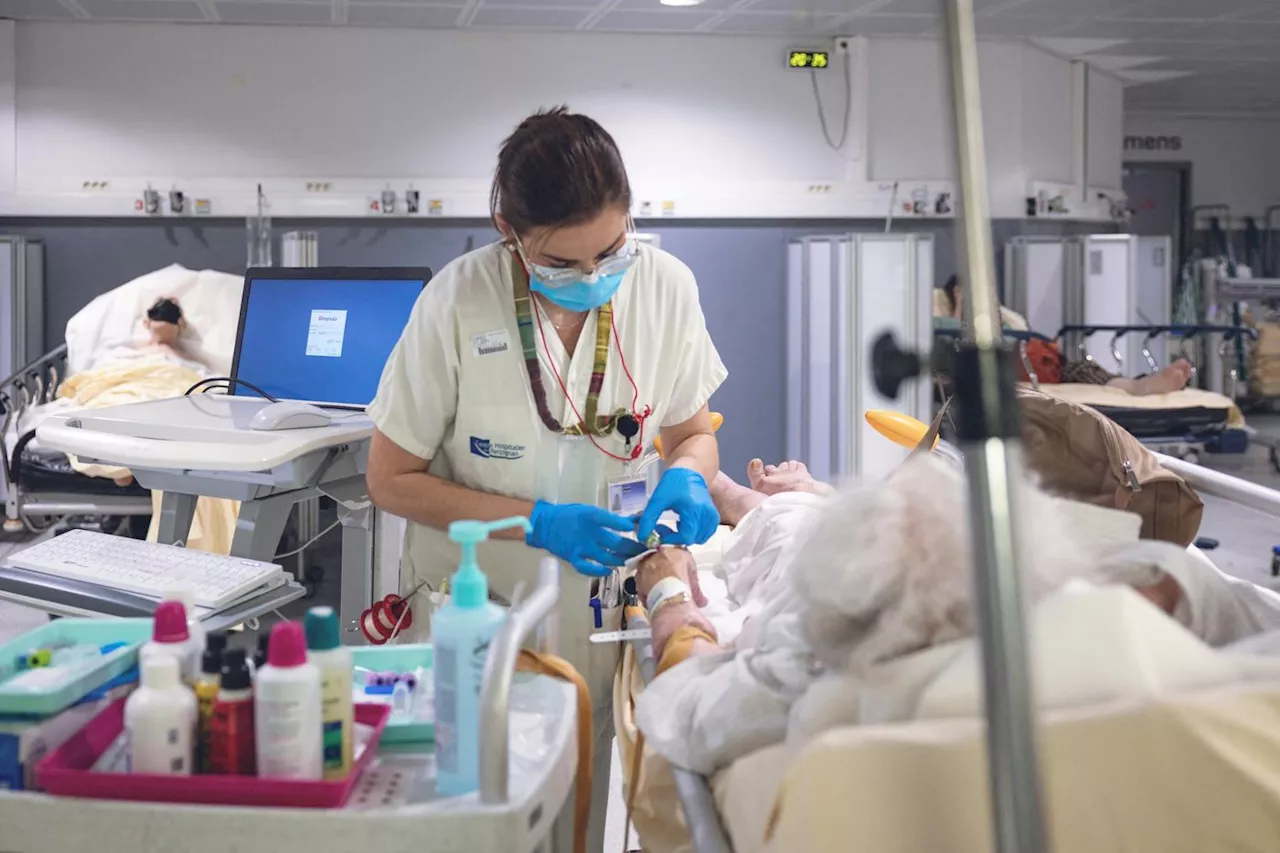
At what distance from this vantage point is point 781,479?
2760 millimetres

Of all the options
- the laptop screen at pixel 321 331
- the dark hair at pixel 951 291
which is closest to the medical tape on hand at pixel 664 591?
the laptop screen at pixel 321 331

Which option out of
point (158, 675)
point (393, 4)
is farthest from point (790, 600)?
point (393, 4)

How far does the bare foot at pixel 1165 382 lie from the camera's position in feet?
21.1

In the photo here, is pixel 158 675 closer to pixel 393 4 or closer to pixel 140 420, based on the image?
pixel 140 420

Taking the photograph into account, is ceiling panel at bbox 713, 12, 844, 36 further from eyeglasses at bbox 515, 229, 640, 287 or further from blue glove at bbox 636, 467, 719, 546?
blue glove at bbox 636, 467, 719, 546

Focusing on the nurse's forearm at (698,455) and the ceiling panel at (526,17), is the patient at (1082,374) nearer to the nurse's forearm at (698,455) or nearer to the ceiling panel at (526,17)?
the ceiling panel at (526,17)

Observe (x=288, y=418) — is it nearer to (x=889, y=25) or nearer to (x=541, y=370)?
(x=541, y=370)

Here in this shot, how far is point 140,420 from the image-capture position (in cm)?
246

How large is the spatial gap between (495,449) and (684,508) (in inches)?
12.8

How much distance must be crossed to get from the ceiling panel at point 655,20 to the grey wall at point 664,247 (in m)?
1.02

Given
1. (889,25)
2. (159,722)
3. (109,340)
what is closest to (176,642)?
(159,722)

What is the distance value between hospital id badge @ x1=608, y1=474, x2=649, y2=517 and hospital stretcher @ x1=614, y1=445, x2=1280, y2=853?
942mm

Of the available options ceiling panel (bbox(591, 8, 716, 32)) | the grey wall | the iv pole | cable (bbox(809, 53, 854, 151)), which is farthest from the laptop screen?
cable (bbox(809, 53, 854, 151))

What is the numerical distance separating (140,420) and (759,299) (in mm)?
4362
